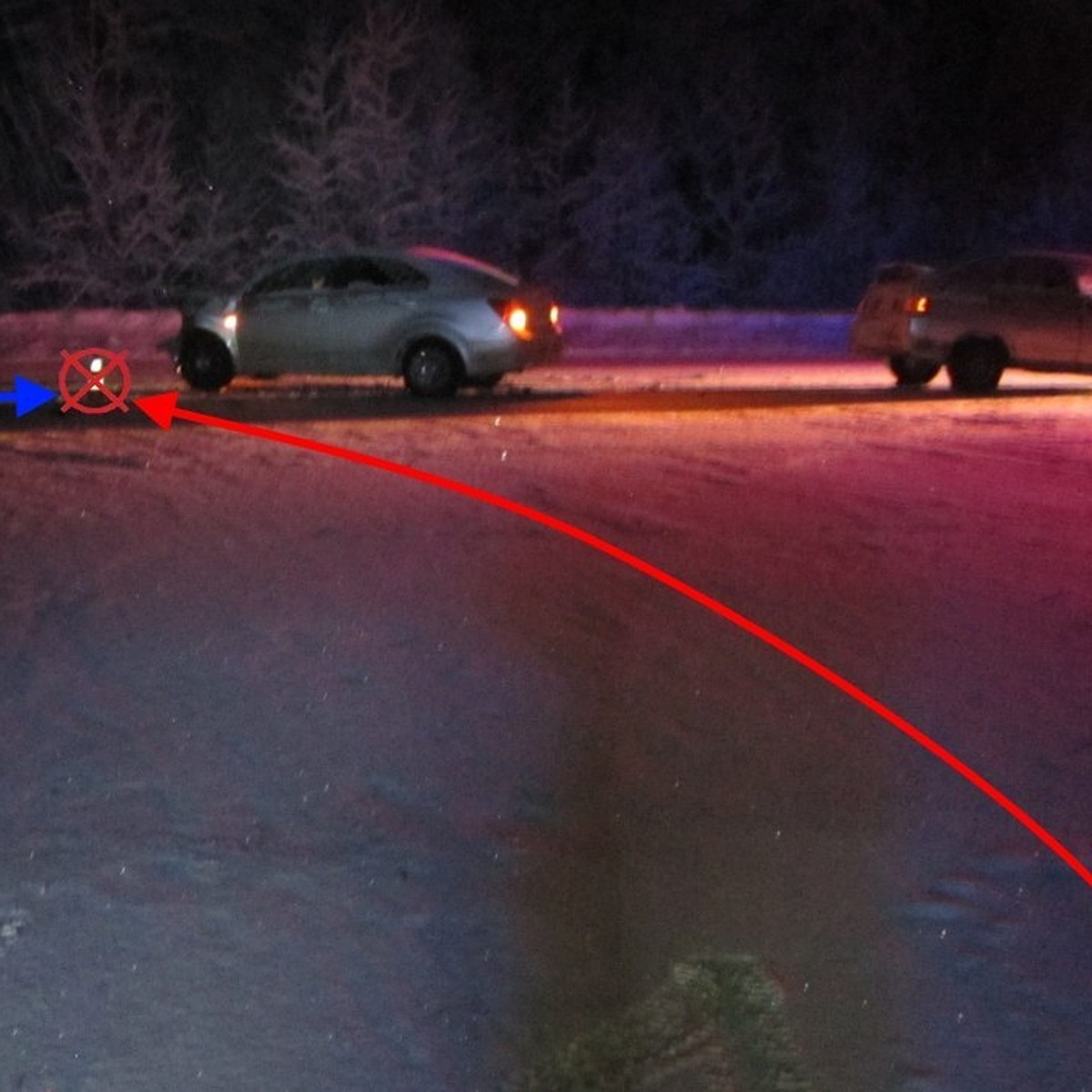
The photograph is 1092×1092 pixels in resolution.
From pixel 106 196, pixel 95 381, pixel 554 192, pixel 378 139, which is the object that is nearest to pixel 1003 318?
pixel 95 381

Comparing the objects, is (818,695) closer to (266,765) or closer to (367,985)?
(266,765)

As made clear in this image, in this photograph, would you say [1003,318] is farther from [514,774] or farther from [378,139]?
[378,139]

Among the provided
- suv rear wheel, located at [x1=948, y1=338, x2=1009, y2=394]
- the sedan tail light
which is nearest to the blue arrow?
the sedan tail light

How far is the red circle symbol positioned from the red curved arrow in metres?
1.48

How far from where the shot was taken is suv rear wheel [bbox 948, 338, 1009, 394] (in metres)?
21.1

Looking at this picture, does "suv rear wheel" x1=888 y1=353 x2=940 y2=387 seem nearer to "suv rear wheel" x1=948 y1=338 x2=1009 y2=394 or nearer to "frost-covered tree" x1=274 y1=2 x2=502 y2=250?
"suv rear wheel" x1=948 y1=338 x2=1009 y2=394

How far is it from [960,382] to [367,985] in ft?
55.5

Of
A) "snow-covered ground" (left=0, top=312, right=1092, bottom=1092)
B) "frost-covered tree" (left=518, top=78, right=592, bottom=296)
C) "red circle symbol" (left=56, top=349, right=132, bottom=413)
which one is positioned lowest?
"snow-covered ground" (left=0, top=312, right=1092, bottom=1092)

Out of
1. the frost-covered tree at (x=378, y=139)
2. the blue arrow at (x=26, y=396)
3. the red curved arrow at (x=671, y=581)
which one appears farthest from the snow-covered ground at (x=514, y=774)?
the frost-covered tree at (x=378, y=139)

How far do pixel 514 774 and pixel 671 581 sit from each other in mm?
3046

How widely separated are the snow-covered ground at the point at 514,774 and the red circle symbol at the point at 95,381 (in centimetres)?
645

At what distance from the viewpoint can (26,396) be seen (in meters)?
21.7

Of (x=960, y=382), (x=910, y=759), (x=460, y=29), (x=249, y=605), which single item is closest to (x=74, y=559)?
(x=249, y=605)

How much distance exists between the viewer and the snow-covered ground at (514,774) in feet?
16.8
